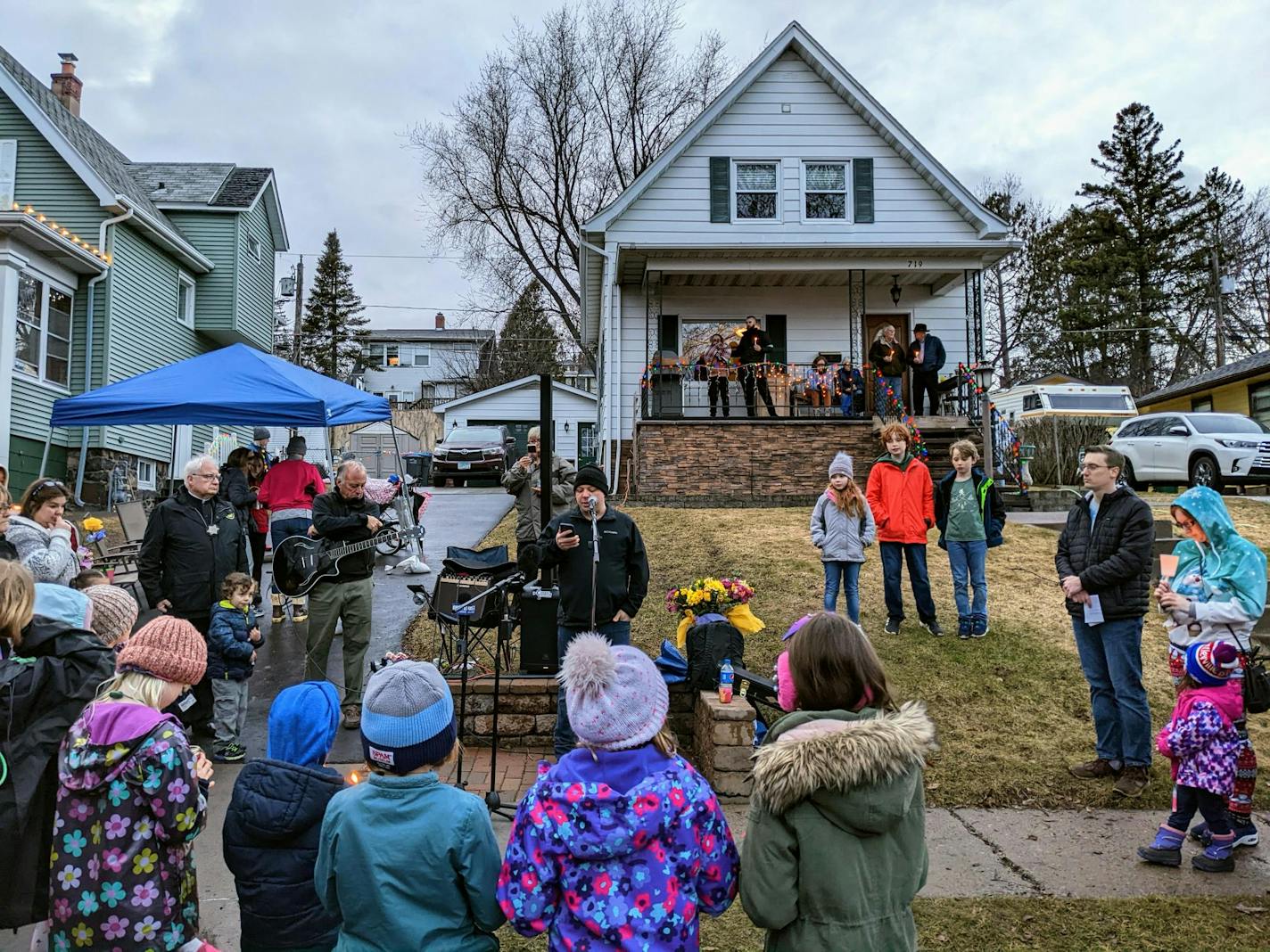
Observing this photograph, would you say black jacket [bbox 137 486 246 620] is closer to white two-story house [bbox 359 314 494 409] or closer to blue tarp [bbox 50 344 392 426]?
blue tarp [bbox 50 344 392 426]

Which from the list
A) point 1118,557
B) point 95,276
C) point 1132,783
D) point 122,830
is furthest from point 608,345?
point 122,830

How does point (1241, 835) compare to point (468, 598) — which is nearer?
point (1241, 835)

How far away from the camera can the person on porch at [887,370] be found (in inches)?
632

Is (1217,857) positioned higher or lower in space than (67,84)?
lower

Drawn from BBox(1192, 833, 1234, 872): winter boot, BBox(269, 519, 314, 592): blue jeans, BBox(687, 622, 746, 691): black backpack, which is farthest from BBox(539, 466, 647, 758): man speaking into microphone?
BBox(269, 519, 314, 592): blue jeans

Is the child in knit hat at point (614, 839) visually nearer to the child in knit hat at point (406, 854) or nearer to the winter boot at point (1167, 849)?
the child in knit hat at point (406, 854)

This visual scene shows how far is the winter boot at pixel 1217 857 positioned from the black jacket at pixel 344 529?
193 inches

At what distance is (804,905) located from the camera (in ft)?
7.33

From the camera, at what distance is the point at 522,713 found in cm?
582

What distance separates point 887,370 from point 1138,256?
30683mm

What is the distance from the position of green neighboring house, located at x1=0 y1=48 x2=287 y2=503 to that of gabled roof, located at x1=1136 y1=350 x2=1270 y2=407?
26921 millimetres

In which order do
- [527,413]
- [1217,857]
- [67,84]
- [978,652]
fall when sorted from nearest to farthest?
[1217,857], [978,652], [67,84], [527,413]

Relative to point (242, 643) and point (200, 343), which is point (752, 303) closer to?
point (200, 343)

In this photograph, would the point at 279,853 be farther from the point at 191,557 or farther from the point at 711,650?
the point at 191,557
